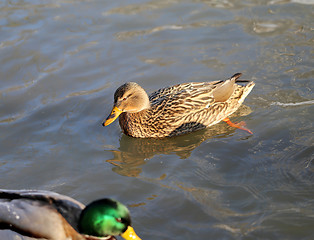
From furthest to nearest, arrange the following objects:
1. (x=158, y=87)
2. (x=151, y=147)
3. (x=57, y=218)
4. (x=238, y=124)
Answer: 1. (x=158, y=87)
2. (x=238, y=124)
3. (x=151, y=147)
4. (x=57, y=218)

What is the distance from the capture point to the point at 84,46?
9398 millimetres

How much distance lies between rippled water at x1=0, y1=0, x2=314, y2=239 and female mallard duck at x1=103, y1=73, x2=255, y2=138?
17cm

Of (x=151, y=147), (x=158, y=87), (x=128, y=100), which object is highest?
(x=128, y=100)

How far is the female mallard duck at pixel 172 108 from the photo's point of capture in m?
7.00

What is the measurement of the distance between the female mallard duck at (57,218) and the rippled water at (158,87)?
89 cm

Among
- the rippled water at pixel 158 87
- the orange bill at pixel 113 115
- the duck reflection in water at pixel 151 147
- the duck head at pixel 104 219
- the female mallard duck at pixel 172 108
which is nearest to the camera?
the duck head at pixel 104 219

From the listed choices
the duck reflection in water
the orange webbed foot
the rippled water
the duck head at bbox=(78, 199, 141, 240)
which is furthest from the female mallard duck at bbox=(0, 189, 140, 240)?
the orange webbed foot

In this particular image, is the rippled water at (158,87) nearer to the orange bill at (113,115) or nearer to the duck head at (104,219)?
the orange bill at (113,115)

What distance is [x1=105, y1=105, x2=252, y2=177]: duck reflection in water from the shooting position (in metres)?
6.31

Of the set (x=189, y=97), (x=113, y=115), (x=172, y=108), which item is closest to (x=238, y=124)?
(x=189, y=97)

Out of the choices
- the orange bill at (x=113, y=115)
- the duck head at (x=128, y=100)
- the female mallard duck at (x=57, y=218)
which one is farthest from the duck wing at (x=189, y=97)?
the female mallard duck at (x=57, y=218)

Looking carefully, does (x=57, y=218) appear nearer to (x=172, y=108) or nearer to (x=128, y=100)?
(x=128, y=100)

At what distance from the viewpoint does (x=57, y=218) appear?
4203mm

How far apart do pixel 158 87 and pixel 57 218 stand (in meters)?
4.32
